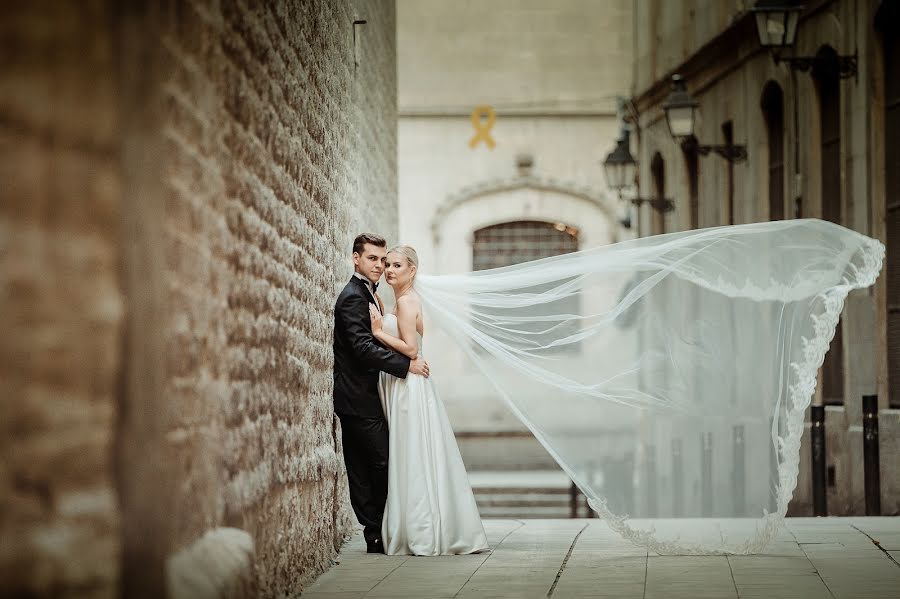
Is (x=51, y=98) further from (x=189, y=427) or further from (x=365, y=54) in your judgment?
(x=365, y=54)

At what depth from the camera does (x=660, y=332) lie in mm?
8578

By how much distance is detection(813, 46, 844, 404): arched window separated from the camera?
14.9 metres

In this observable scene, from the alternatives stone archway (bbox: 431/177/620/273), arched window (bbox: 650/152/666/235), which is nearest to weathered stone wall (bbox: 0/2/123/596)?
arched window (bbox: 650/152/666/235)

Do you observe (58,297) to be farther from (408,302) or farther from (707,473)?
(707,473)

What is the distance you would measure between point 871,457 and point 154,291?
9.17m

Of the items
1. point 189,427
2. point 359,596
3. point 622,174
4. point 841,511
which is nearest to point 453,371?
point 622,174

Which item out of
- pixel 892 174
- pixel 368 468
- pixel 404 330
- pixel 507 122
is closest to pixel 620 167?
pixel 892 174

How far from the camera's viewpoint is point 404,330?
27.5 ft

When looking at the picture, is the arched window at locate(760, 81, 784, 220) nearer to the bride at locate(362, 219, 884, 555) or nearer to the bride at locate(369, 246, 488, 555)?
the bride at locate(362, 219, 884, 555)

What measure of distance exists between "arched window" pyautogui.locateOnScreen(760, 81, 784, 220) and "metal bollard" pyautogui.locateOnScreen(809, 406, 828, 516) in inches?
189

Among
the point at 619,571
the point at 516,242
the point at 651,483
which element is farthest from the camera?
the point at 516,242

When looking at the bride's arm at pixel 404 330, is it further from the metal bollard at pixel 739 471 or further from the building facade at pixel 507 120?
the building facade at pixel 507 120

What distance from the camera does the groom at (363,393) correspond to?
835 cm

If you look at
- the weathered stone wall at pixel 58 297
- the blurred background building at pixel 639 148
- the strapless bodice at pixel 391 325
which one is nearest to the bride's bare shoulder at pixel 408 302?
the strapless bodice at pixel 391 325
